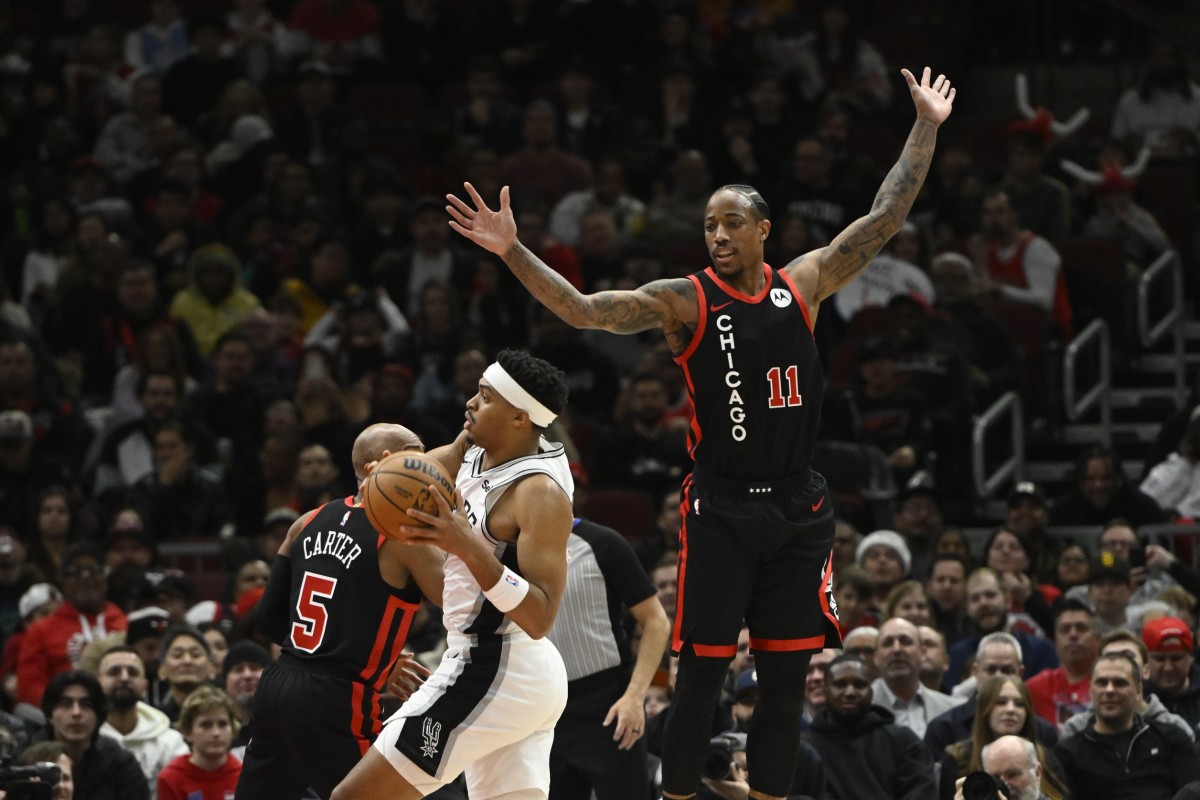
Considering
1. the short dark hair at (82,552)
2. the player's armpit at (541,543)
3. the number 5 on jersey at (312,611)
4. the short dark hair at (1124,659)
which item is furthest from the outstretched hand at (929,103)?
the short dark hair at (82,552)

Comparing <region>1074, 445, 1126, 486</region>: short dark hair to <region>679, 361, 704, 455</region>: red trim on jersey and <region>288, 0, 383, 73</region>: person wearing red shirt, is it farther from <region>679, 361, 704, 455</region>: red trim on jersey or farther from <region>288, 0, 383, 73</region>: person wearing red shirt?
<region>288, 0, 383, 73</region>: person wearing red shirt

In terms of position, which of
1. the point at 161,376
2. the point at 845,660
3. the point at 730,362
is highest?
the point at 730,362

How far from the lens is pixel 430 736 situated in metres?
7.02

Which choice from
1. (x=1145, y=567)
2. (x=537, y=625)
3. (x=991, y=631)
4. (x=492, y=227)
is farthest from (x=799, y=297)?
(x=1145, y=567)

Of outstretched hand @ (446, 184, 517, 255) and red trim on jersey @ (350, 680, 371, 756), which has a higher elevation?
outstretched hand @ (446, 184, 517, 255)

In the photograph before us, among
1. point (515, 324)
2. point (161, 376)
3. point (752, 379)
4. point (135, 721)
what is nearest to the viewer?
point (752, 379)

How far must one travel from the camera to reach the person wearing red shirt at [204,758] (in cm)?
1017

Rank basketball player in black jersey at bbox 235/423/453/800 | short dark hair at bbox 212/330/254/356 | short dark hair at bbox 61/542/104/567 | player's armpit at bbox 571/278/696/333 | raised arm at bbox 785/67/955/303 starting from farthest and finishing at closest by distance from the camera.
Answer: short dark hair at bbox 212/330/254/356 < short dark hair at bbox 61/542/104/567 < basketball player in black jersey at bbox 235/423/453/800 < raised arm at bbox 785/67/955/303 < player's armpit at bbox 571/278/696/333

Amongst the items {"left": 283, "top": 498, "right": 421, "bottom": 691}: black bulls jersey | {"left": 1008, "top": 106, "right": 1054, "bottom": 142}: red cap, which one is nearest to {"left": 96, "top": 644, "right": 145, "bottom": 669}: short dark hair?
{"left": 283, "top": 498, "right": 421, "bottom": 691}: black bulls jersey

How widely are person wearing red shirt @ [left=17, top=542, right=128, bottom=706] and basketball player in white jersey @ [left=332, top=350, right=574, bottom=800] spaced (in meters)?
5.84

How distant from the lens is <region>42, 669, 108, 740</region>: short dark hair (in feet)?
34.7

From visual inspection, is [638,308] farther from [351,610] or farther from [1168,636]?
[1168,636]

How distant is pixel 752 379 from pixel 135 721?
519 cm

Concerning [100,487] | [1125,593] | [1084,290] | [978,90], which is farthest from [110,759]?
[978,90]
